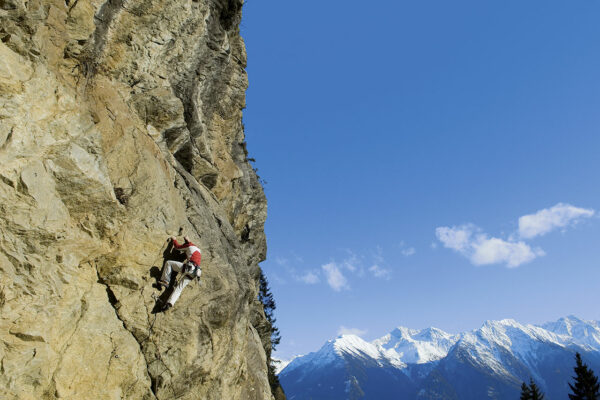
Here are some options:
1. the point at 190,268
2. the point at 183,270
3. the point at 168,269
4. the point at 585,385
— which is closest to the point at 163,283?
the point at 168,269

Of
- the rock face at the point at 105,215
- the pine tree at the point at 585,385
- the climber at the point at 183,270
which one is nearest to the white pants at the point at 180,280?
the climber at the point at 183,270

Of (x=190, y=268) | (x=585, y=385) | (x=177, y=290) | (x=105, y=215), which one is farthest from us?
(x=585, y=385)

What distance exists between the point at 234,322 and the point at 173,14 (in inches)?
540

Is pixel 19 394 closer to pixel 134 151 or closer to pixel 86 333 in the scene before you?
pixel 86 333

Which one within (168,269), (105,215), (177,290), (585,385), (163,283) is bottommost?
(585,385)

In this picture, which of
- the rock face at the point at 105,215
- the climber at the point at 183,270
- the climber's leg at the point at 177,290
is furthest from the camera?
the climber at the point at 183,270

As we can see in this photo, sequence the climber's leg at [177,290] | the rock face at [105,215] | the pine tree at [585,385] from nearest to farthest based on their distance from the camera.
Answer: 1. the rock face at [105,215]
2. the climber's leg at [177,290]
3. the pine tree at [585,385]

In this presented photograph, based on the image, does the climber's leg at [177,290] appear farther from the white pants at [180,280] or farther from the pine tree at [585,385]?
the pine tree at [585,385]

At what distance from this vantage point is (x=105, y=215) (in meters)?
11.3

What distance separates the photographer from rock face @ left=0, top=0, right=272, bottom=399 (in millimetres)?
9125

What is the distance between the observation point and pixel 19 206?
9.02m

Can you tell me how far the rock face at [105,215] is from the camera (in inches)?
359

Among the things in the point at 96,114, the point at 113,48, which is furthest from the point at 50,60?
the point at 113,48

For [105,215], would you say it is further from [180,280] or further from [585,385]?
[585,385]
